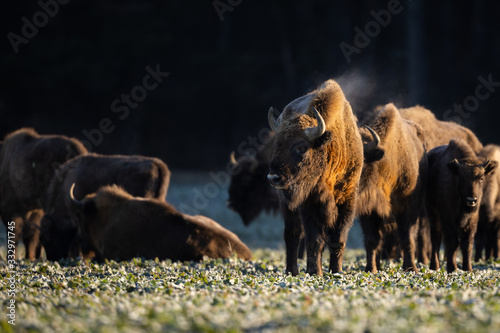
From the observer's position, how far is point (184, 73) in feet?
105

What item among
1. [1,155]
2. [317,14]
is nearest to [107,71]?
[317,14]

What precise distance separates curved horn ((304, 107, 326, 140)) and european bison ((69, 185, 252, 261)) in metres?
3.54

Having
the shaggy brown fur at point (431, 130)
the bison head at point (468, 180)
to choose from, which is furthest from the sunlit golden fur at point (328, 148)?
the shaggy brown fur at point (431, 130)

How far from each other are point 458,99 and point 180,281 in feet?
85.5

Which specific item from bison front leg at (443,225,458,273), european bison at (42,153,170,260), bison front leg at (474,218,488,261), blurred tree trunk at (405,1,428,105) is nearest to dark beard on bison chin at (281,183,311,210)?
bison front leg at (443,225,458,273)

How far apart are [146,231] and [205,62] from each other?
878 inches

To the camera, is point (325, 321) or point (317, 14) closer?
point (325, 321)

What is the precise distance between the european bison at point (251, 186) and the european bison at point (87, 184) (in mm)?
2994

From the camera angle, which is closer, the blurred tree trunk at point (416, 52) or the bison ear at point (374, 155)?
the bison ear at point (374, 155)

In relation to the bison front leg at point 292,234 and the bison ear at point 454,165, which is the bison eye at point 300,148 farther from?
the bison ear at point 454,165

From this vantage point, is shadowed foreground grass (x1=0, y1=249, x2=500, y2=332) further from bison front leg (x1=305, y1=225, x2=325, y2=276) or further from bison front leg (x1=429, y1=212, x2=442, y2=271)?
bison front leg (x1=429, y1=212, x2=442, y2=271)

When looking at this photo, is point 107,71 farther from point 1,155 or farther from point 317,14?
point 1,155

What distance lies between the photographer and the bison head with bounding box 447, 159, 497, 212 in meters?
8.38

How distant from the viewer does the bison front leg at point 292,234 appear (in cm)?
782
